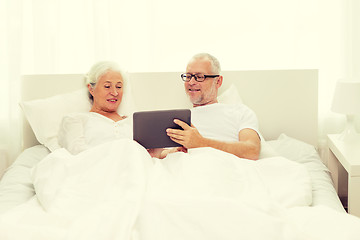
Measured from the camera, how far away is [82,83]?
287 cm

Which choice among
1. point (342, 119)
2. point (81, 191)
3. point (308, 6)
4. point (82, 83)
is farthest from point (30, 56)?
point (342, 119)

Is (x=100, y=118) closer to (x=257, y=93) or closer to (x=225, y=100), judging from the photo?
(x=225, y=100)

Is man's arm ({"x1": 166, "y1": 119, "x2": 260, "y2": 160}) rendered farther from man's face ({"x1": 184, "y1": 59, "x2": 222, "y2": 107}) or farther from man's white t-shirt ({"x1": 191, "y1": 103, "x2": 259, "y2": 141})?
man's face ({"x1": 184, "y1": 59, "x2": 222, "y2": 107})

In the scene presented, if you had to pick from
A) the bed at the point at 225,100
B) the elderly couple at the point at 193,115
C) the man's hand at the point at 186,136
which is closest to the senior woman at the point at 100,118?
the elderly couple at the point at 193,115

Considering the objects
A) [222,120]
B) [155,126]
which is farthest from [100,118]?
[222,120]

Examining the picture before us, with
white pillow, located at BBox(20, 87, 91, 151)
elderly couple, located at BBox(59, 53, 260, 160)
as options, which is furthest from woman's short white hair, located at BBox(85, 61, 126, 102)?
white pillow, located at BBox(20, 87, 91, 151)

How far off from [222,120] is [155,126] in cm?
53

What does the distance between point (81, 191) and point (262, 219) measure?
71cm

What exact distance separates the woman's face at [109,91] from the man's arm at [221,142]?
50 centimetres

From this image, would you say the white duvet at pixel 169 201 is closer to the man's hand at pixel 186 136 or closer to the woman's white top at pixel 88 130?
the man's hand at pixel 186 136

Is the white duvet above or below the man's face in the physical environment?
below

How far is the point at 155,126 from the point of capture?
86.8 inches

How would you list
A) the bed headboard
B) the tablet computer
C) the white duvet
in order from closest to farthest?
the white duvet < the tablet computer < the bed headboard

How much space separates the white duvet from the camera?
1459 millimetres
